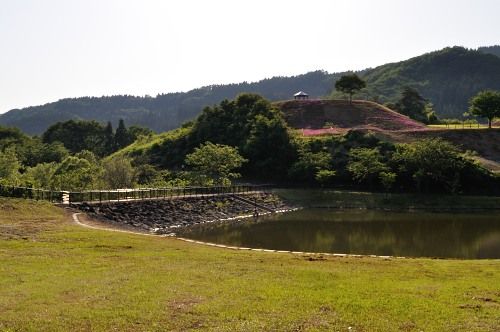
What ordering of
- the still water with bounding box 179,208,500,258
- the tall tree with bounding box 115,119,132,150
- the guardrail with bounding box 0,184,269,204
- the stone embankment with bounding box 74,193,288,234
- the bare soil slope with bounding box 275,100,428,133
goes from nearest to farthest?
1. the still water with bounding box 179,208,500,258
2. the guardrail with bounding box 0,184,269,204
3. the stone embankment with bounding box 74,193,288,234
4. the bare soil slope with bounding box 275,100,428,133
5. the tall tree with bounding box 115,119,132,150

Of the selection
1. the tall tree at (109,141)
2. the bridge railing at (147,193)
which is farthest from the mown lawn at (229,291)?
the tall tree at (109,141)

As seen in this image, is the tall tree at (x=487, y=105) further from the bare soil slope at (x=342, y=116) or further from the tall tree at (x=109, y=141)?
the tall tree at (x=109, y=141)

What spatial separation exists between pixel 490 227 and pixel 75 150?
375ft

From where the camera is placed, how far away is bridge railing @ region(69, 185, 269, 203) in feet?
152

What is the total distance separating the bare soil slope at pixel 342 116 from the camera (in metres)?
104

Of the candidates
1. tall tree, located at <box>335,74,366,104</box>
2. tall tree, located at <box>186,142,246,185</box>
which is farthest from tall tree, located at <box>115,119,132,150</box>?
tall tree, located at <box>186,142,246,185</box>

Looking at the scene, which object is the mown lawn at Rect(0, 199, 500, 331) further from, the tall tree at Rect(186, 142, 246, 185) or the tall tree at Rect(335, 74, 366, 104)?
the tall tree at Rect(335, 74, 366, 104)

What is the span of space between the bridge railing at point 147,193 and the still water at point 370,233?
308 inches

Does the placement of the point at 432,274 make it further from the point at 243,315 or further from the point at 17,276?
the point at 17,276

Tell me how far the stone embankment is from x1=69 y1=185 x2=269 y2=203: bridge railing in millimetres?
1419

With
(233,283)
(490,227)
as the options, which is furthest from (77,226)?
(490,227)

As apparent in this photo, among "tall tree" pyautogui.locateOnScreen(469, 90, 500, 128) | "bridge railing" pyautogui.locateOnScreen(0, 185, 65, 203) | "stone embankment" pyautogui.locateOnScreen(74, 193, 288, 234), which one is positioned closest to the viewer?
"bridge railing" pyautogui.locateOnScreen(0, 185, 65, 203)

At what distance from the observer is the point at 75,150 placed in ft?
457

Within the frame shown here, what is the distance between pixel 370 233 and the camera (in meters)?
46.1
